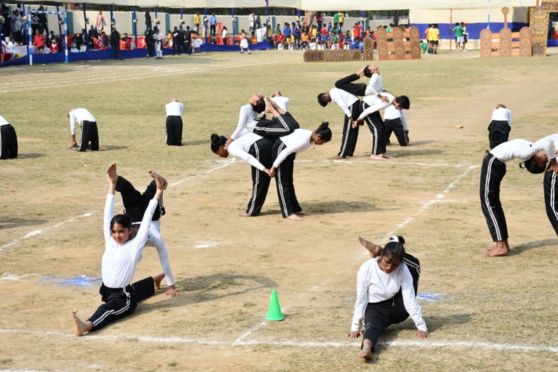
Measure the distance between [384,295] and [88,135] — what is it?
13.7 meters

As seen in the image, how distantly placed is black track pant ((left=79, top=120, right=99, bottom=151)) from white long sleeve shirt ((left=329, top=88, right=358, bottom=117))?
5.25m

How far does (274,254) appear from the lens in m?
13.1

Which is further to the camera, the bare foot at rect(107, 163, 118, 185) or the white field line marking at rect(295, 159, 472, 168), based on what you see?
the white field line marking at rect(295, 159, 472, 168)

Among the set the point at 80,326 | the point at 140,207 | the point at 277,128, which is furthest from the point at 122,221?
the point at 277,128

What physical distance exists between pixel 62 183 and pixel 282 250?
6494 millimetres

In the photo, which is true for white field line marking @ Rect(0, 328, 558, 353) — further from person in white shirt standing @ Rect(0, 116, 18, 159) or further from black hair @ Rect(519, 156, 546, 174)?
person in white shirt standing @ Rect(0, 116, 18, 159)

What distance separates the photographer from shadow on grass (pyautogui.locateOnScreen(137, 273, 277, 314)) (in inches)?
430

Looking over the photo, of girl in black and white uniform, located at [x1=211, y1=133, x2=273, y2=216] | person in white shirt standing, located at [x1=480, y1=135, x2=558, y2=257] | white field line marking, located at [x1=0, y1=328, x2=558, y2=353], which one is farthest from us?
girl in black and white uniform, located at [x1=211, y1=133, x2=273, y2=216]

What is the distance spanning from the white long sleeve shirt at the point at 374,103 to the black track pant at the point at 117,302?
10.3m

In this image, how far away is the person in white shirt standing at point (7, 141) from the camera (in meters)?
20.9

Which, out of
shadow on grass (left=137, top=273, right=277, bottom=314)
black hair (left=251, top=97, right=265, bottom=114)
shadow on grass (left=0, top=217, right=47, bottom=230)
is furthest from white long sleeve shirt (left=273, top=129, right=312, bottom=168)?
shadow on grass (left=0, top=217, right=47, bottom=230)

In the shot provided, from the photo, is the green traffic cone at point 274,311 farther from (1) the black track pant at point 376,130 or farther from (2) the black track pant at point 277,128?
(1) the black track pant at point 376,130

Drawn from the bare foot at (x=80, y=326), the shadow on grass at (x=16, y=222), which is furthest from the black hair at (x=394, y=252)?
the shadow on grass at (x=16, y=222)

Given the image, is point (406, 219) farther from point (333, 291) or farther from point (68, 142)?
point (68, 142)
